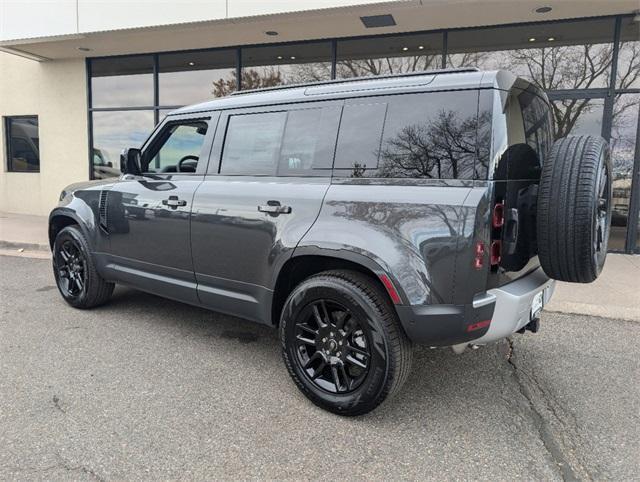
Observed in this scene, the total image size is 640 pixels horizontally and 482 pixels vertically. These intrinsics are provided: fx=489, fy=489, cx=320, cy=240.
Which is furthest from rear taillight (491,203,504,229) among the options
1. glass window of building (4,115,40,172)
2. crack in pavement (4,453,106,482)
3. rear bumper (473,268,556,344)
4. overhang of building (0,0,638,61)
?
glass window of building (4,115,40,172)

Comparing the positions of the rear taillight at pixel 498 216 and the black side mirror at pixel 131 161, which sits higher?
the black side mirror at pixel 131 161

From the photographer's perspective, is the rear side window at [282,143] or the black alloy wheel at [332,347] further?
the rear side window at [282,143]

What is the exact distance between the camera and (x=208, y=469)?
2416 mm

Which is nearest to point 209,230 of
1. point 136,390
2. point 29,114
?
point 136,390

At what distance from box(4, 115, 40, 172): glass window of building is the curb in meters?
3.86

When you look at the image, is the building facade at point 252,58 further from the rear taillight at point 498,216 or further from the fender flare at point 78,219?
the rear taillight at point 498,216

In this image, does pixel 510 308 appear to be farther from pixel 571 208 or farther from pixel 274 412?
pixel 274 412

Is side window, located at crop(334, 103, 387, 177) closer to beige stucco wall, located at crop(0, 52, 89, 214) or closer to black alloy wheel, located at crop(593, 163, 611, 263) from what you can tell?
black alloy wheel, located at crop(593, 163, 611, 263)

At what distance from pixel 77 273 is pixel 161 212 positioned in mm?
1582

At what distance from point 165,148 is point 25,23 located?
7.10 meters

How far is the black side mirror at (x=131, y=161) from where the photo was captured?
4.22 meters

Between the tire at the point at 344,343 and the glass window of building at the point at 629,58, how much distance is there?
695cm

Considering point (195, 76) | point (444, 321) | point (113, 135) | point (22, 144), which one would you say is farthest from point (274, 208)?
point (22, 144)

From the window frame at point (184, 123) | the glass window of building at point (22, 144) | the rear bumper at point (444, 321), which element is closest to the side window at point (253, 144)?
the window frame at point (184, 123)
